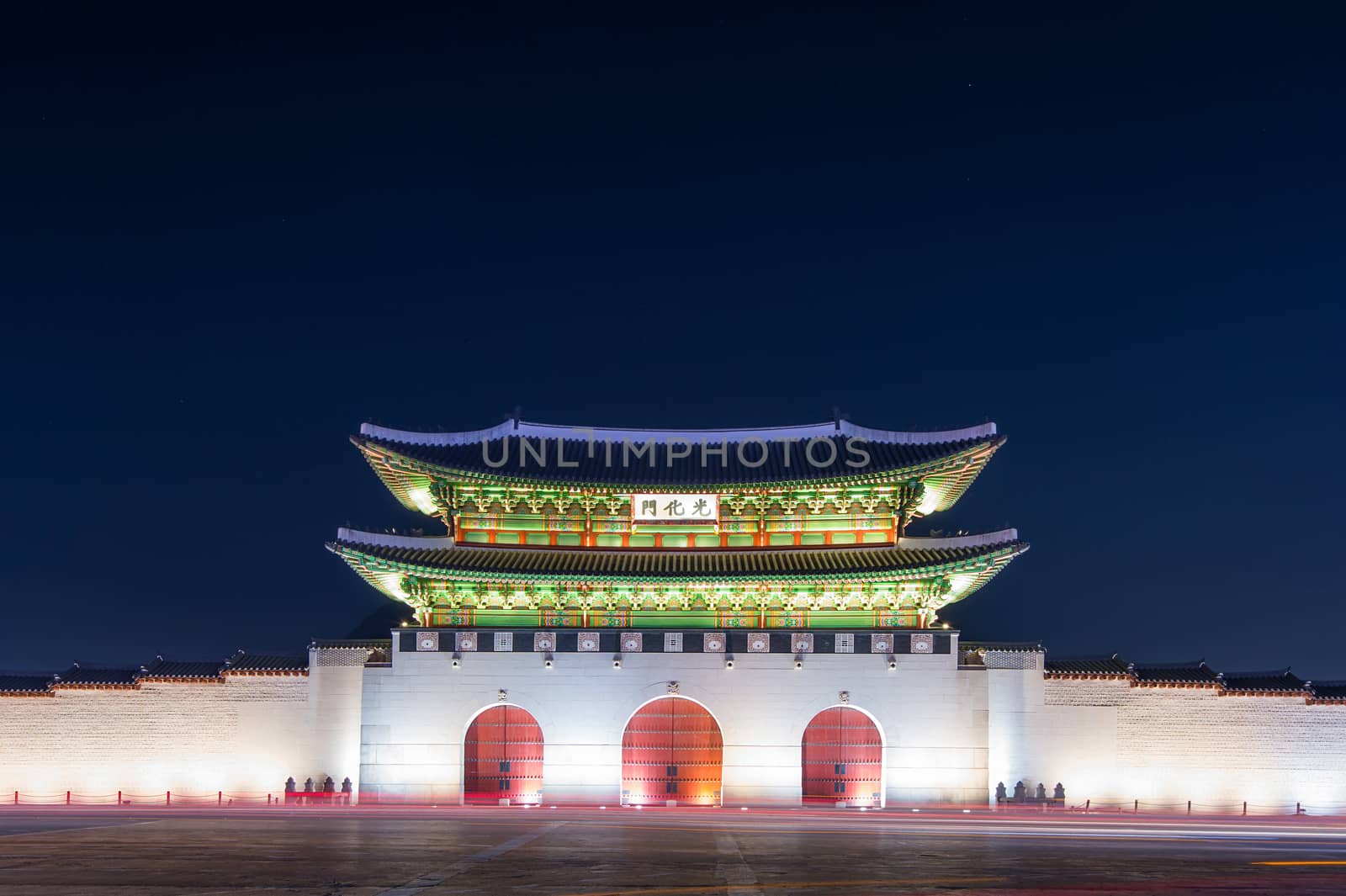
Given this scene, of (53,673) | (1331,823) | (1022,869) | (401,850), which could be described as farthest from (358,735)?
(1331,823)

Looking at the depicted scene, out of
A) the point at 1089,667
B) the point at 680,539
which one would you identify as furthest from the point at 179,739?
the point at 1089,667

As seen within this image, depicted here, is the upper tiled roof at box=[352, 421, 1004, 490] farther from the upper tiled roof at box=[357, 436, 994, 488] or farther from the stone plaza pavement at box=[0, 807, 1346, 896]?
the stone plaza pavement at box=[0, 807, 1346, 896]

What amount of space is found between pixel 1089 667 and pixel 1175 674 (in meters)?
2.54

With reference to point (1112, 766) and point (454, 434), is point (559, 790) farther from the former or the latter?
point (1112, 766)

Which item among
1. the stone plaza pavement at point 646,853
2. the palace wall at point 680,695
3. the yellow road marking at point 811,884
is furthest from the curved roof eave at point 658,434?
the yellow road marking at point 811,884

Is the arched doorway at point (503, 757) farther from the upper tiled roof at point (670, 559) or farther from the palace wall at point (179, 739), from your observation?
the upper tiled roof at point (670, 559)

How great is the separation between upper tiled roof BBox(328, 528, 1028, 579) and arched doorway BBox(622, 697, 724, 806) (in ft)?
13.4

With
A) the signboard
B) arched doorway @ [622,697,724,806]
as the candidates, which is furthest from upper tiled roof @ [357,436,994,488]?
arched doorway @ [622,697,724,806]

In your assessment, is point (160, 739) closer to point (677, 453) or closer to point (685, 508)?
point (685, 508)

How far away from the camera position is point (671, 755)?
A: 33750 mm

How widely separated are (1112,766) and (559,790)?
16.1 meters

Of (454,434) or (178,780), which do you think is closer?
(178,780)

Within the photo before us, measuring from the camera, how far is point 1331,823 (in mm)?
29844

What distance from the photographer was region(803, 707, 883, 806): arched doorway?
33.5 metres
